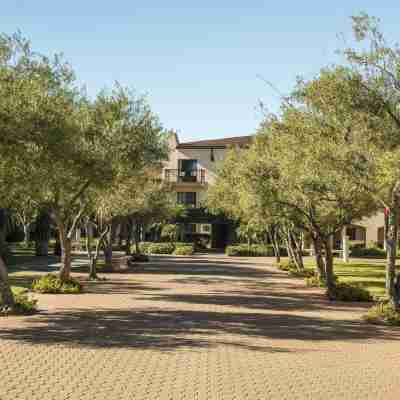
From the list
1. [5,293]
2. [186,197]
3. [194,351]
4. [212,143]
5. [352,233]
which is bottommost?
[194,351]

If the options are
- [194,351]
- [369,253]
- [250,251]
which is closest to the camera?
[194,351]

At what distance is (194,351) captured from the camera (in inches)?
464

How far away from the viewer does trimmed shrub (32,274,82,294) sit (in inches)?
865

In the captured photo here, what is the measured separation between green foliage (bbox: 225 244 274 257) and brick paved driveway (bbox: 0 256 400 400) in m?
36.9

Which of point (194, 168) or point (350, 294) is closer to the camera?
point (350, 294)

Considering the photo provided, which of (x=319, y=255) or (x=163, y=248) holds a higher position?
(x=319, y=255)

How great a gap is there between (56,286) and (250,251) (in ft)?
122

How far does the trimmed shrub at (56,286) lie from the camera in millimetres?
21969

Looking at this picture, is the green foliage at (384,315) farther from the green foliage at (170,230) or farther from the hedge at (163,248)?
the green foliage at (170,230)

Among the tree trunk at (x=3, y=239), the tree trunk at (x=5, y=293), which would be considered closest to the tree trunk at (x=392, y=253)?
the tree trunk at (x=5, y=293)

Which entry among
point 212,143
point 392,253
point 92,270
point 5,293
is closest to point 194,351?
point 5,293

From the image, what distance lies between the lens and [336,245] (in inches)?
2677

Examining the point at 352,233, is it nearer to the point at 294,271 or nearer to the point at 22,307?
the point at 294,271

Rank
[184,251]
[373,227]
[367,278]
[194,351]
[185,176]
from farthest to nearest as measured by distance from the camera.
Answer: [185,176]
[373,227]
[184,251]
[367,278]
[194,351]
